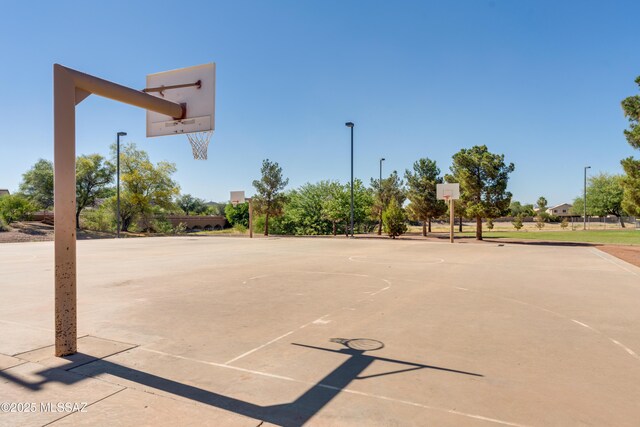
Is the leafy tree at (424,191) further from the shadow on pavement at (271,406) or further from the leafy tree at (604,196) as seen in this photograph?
the leafy tree at (604,196)

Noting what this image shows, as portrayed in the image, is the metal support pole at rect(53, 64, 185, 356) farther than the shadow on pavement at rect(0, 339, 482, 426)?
Yes

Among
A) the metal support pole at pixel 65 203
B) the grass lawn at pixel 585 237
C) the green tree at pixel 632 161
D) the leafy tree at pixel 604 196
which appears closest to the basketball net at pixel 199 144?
the metal support pole at pixel 65 203

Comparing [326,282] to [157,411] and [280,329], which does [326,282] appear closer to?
[280,329]

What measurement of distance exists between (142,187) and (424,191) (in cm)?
2956

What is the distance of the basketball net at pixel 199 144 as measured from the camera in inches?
→ 303

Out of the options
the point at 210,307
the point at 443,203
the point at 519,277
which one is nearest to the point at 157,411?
the point at 210,307

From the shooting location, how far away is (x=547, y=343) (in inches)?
225

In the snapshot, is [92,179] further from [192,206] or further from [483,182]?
[192,206]

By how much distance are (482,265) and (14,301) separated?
47.8 feet

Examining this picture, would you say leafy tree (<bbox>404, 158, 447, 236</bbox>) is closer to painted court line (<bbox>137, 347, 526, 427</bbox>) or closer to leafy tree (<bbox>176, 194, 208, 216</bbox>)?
painted court line (<bbox>137, 347, 526, 427</bbox>)

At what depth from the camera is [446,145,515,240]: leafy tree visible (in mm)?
28547

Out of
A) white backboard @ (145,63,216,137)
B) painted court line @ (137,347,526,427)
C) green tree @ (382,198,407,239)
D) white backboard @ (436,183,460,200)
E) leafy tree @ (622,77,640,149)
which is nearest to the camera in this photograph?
painted court line @ (137,347,526,427)

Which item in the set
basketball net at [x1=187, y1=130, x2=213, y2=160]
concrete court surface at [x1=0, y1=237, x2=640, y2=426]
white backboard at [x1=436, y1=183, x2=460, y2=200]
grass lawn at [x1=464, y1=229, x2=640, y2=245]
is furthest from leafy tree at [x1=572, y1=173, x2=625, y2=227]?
basketball net at [x1=187, y1=130, x2=213, y2=160]

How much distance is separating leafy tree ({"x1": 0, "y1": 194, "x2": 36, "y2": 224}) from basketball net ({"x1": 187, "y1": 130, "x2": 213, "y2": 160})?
34399 mm
